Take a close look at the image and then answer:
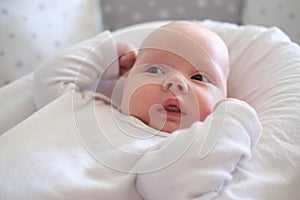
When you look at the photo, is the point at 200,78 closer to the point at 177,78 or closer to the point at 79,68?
the point at 177,78

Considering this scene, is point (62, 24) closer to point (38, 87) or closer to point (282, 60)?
point (38, 87)

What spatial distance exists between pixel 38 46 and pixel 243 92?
58 centimetres

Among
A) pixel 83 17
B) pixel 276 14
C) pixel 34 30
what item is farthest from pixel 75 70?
pixel 276 14

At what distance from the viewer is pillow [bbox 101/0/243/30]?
4.09 ft

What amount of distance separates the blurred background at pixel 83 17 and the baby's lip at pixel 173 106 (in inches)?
21.3

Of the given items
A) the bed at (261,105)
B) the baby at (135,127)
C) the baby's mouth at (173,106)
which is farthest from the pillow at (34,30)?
the baby's mouth at (173,106)

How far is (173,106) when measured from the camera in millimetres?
669

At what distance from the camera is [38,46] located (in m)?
1.10

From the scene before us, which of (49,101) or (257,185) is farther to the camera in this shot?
(49,101)

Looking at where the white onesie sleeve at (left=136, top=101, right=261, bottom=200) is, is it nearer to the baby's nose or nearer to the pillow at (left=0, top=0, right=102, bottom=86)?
the baby's nose

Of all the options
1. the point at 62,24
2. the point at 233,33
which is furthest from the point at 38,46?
the point at 233,33

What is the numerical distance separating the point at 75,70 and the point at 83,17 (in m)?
0.42

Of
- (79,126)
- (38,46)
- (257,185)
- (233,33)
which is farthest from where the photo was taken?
(38,46)

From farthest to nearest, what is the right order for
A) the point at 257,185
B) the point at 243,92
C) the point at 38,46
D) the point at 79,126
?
the point at 38,46 < the point at 243,92 < the point at 79,126 < the point at 257,185
